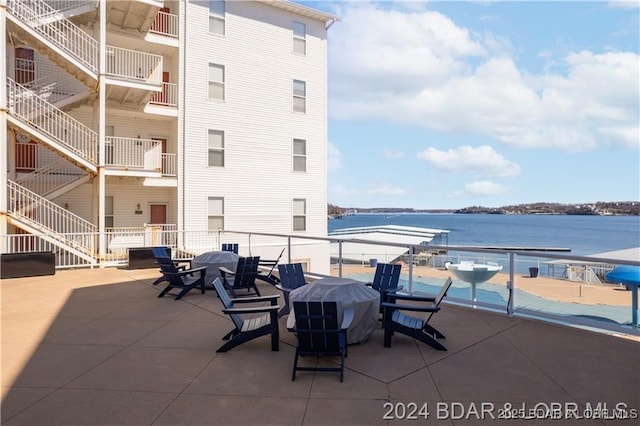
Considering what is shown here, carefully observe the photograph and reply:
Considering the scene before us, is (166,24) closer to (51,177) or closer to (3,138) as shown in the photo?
(51,177)

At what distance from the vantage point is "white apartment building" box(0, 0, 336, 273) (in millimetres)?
14414

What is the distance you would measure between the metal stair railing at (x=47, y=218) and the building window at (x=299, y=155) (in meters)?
9.84

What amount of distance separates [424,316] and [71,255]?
13211 mm

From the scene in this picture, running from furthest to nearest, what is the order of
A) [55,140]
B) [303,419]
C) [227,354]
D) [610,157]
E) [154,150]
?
1. [610,157]
2. [154,150]
3. [55,140]
4. [227,354]
5. [303,419]

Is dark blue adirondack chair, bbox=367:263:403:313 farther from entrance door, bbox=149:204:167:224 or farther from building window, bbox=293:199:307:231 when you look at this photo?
entrance door, bbox=149:204:167:224

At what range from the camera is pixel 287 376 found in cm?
464

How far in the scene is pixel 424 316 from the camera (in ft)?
24.4

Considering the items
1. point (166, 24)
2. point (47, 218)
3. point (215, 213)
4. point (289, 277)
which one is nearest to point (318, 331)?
point (289, 277)

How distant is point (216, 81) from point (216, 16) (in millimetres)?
3092

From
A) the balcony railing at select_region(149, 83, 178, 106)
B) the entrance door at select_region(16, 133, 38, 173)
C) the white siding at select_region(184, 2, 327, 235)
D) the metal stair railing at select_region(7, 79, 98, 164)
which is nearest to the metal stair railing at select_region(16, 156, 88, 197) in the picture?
the entrance door at select_region(16, 133, 38, 173)

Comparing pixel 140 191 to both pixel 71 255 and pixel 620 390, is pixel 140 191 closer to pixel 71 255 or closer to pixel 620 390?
pixel 71 255

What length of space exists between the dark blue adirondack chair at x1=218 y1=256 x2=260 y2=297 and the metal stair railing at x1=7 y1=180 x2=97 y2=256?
666cm

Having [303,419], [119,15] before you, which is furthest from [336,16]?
[303,419]

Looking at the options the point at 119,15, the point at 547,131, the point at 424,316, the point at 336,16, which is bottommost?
the point at 424,316
